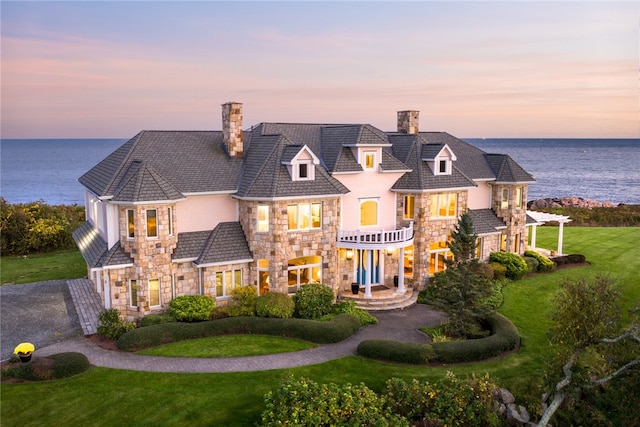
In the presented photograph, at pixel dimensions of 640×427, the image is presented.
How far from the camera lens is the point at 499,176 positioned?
35969 mm

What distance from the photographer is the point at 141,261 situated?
2434 cm

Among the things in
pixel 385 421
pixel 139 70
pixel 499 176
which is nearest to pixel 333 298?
pixel 385 421

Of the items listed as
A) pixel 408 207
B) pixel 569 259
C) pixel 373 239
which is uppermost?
pixel 408 207

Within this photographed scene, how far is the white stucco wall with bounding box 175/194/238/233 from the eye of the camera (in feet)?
88.3

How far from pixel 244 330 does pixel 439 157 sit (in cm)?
1651

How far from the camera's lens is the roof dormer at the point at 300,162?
89.6 feet

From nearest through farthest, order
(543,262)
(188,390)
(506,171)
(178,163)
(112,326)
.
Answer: (188,390), (112,326), (178,163), (543,262), (506,171)

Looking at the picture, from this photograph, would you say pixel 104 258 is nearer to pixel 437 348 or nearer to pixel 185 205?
pixel 185 205

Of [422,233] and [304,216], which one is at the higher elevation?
[304,216]

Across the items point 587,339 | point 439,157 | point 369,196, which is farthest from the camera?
point 439,157

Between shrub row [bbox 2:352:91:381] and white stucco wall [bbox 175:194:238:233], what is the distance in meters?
8.82

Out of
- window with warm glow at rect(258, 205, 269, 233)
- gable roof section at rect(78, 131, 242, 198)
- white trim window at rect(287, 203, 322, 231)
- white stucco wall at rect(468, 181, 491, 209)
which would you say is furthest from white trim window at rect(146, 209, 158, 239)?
white stucco wall at rect(468, 181, 491, 209)

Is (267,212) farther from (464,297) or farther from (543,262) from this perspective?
(543,262)

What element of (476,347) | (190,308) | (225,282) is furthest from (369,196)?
(190,308)
